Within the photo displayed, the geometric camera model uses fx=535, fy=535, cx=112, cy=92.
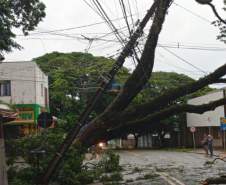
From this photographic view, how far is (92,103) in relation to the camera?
56.0 ft

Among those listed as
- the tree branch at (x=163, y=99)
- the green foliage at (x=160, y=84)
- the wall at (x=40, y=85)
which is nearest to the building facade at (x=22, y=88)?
the wall at (x=40, y=85)

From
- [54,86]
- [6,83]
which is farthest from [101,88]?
[54,86]

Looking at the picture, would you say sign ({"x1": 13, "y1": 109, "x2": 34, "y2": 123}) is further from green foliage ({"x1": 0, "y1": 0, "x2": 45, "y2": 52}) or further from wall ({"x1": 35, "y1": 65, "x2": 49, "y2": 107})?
green foliage ({"x1": 0, "y1": 0, "x2": 45, "y2": 52})

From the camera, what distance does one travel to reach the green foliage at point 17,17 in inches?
577

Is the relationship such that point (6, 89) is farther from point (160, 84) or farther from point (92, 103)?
point (160, 84)

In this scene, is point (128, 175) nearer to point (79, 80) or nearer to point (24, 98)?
point (24, 98)

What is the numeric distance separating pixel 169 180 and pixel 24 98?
2567 cm

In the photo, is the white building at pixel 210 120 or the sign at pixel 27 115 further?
the white building at pixel 210 120

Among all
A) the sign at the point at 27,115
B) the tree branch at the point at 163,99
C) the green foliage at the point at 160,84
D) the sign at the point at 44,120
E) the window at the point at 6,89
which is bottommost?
the sign at the point at 44,120

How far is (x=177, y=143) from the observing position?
7038cm

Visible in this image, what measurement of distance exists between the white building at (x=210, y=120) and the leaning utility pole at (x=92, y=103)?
33557 millimetres

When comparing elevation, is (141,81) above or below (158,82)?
below

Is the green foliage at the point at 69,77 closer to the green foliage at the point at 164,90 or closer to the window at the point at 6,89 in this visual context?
the green foliage at the point at 164,90

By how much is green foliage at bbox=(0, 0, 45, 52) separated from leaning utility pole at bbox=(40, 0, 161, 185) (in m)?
3.01
